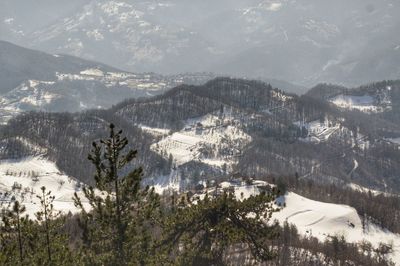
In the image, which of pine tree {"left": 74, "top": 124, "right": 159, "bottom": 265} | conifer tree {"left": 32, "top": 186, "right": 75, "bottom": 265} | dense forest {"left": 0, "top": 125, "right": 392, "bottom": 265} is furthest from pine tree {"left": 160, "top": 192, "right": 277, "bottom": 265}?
conifer tree {"left": 32, "top": 186, "right": 75, "bottom": 265}

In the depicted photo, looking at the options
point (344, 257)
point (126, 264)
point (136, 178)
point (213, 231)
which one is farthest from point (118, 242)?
point (344, 257)

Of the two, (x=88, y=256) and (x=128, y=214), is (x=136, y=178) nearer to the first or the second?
(x=128, y=214)

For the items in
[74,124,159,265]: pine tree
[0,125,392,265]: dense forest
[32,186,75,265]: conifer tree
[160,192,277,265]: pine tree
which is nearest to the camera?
[0,125,392,265]: dense forest

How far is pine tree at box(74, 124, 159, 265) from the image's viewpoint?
5269cm

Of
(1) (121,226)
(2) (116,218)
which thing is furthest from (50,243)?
(1) (121,226)

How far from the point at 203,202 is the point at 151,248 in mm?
10836

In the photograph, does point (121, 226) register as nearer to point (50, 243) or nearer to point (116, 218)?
point (116, 218)

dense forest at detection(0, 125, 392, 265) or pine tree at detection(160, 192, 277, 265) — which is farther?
pine tree at detection(160, 192, 277, 265)

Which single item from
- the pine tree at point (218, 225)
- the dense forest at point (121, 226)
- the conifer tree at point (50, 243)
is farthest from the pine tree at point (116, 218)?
the pine tree at point (218, 225)

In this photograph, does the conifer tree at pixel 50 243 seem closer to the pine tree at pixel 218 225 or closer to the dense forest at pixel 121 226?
the dense forest at pixel 121 226

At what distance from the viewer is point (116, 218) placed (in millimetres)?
54281

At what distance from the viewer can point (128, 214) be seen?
54.6m

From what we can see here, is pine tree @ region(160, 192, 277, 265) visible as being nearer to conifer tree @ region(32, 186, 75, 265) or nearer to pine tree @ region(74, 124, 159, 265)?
pine tree @ region(74, 124, 159, 265)

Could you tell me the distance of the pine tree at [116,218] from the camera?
52688 millimetres
